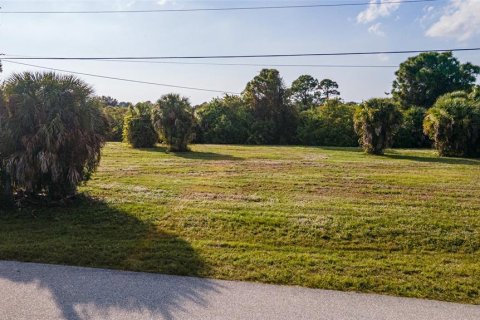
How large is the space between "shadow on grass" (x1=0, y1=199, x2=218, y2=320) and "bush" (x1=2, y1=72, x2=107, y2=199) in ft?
2.32

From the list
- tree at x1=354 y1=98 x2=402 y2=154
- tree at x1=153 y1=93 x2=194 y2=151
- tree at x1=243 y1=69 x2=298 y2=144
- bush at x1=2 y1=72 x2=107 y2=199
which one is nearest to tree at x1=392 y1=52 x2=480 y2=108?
tree at x1=243 y1=69 x2=298 y2=144

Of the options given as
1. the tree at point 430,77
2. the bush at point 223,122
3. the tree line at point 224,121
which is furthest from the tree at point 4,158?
the tree at point 430,77

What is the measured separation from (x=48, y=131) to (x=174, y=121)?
13006 millimetres

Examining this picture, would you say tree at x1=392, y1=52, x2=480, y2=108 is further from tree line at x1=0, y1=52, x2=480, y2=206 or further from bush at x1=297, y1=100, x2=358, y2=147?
bush at x1=297, y1=100, x2=358, y2=147

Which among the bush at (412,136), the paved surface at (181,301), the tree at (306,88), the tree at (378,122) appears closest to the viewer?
the paved surface at (181,301)

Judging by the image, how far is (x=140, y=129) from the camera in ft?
78.6

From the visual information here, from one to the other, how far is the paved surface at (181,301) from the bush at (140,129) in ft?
63.1

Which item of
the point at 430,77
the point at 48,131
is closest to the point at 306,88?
the point at 430,77

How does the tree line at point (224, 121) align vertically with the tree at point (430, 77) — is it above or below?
below

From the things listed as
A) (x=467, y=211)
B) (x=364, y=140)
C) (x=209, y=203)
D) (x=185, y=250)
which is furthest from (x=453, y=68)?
(x=185, y=250)

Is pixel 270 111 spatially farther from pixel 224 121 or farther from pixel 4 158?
pixel 4 158

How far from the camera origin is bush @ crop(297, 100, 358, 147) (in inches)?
1085

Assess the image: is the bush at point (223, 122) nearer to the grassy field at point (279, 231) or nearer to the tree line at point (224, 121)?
the tree line at point (224, 121)

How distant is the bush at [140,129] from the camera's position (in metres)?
24.0
